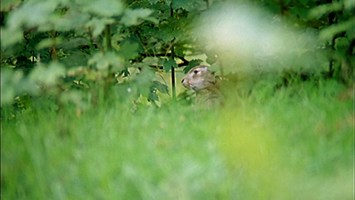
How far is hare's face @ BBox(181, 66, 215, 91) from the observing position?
2.99 meters

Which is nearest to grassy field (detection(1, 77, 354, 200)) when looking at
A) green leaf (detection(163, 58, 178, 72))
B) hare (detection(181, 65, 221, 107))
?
hare (detection(181, 65, 221, 107))

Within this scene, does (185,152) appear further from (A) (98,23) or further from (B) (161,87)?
(B) (161,87)

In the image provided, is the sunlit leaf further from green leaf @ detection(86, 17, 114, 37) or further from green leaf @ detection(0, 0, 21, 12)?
green leaf @ detection(86, 17, 114, 37)

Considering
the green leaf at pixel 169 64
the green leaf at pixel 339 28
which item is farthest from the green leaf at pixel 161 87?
the green leaf at pixel 339 28

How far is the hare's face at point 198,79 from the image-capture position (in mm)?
2990

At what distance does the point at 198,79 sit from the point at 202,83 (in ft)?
0.16

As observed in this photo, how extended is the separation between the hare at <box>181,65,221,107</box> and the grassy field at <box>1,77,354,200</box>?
0.46 meters

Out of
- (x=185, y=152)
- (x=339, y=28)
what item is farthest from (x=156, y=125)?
(x=339, y=28)

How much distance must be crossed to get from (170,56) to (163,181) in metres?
1.44

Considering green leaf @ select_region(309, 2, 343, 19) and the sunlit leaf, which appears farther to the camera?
green leaf @ select_region(309, 2, 343, 19)

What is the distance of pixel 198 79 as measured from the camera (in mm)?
3021

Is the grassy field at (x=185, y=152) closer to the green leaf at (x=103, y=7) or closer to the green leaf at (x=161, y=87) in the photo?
the green leaf at (x=103, y=7)

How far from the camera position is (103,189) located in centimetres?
196

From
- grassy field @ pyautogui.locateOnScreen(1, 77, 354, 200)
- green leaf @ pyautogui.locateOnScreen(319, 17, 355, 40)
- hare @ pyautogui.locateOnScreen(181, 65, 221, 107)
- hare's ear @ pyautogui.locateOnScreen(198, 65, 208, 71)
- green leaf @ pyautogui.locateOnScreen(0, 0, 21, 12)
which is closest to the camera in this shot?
grassy field @ pyautogui.locateOnScreen(1, 77, 354, 200)
